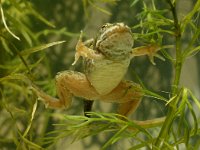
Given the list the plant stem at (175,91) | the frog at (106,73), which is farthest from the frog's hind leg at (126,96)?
the plant stem at (175,91)

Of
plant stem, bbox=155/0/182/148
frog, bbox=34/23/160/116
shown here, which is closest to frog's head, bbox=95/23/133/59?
frog, bbox=34/23/160/116

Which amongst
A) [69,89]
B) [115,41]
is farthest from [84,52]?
[69,89]

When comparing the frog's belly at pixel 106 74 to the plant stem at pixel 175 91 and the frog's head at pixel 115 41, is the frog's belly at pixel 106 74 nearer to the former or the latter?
the frog's head at pixel 115 41

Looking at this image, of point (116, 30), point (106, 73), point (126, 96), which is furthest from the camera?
point (126, 96)

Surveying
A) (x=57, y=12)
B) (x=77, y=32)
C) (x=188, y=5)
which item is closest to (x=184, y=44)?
(x=188, y=5)

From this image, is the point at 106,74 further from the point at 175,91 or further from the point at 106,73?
the point at 175,91

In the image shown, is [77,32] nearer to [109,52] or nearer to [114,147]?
[114,147]
